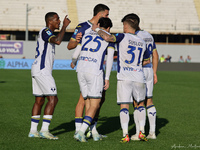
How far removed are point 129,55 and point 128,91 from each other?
1.97ft

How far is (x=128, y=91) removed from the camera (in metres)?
6.87

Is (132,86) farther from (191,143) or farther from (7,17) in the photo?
(7,17)

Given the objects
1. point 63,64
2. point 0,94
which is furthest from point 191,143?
point 63,64

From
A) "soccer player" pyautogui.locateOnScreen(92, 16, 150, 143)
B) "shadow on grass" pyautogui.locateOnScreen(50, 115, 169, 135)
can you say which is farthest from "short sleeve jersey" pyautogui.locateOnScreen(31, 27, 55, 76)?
"shadow on grass" pyautogui.locateOnScreen(50, 115, 169, 135)

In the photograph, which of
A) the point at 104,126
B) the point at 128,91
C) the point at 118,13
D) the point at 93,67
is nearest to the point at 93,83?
the point at 93,67

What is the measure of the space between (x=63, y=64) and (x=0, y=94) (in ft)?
69.8

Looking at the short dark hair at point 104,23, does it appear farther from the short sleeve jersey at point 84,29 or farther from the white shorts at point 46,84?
the white shorts at point 46,84

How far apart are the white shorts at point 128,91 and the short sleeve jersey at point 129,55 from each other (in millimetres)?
83

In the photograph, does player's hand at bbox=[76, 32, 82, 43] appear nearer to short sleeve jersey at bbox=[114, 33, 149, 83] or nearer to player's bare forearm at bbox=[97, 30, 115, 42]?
player's bare forearm at bbox=[97, 30, 115, 42]

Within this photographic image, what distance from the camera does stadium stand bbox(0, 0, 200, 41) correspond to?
4816 cm

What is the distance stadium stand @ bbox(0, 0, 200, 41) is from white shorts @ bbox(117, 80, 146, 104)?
4122 cm

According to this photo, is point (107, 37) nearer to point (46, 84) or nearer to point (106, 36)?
point (106, 36)

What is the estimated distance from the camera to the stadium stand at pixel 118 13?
158ft

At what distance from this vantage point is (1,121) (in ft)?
29.8
